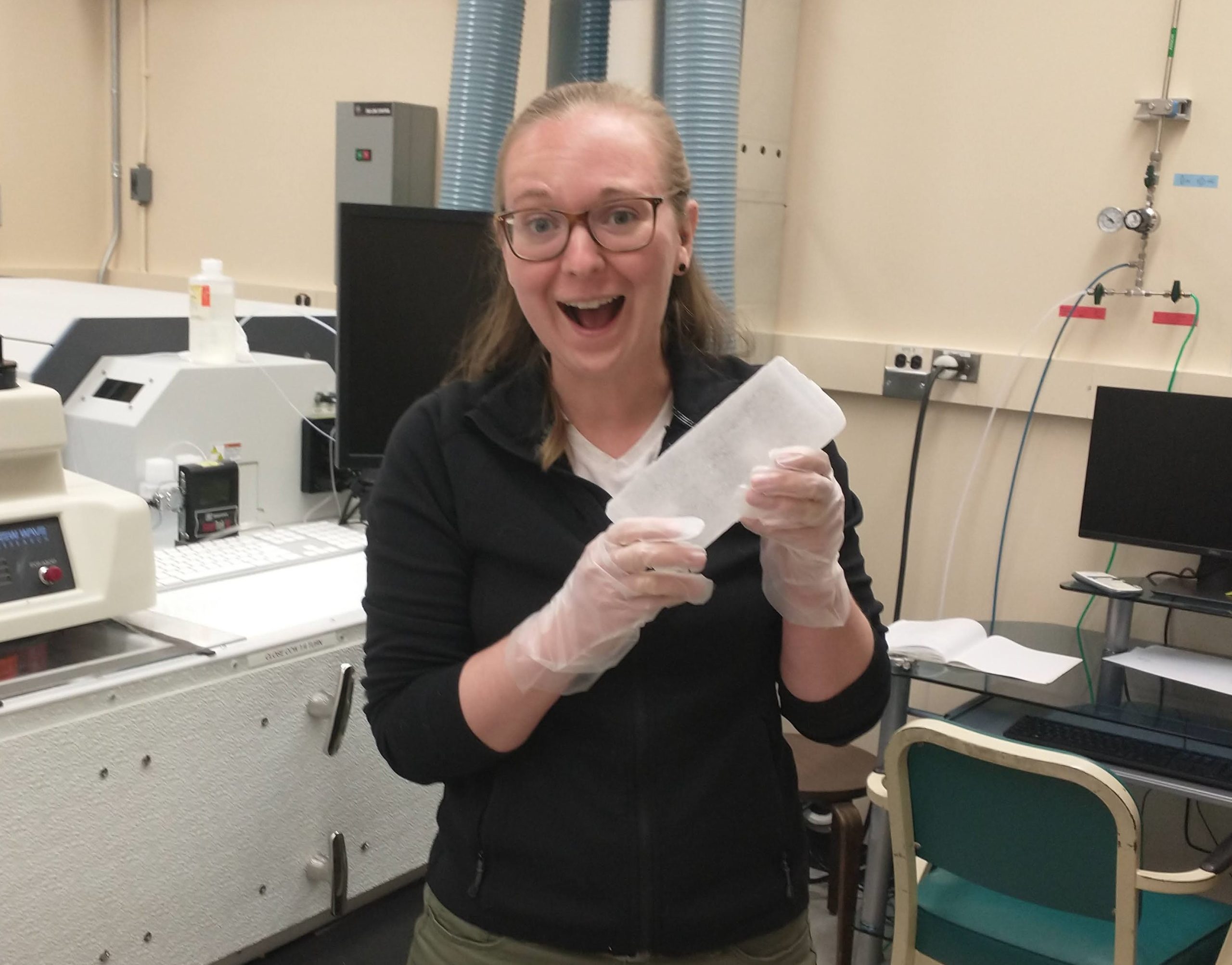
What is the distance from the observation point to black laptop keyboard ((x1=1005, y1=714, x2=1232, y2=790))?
1811 millimetres

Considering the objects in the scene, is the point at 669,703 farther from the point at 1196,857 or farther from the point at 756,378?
the point at 1196,857

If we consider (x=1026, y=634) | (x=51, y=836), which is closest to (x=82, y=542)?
(x=51, y=836)

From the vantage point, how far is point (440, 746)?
3.15ft

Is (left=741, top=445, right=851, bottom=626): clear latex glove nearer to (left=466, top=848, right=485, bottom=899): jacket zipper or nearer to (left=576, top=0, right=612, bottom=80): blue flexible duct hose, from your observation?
(left=466, top=848, right=485, bottom=899): jacket zipper

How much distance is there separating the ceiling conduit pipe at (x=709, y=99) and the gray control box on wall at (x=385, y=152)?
3.73 feet

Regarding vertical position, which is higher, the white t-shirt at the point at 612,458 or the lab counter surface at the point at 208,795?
the white t-shirt at the point at 612,458

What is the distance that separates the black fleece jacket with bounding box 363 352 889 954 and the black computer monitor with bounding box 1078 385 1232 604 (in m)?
1.47

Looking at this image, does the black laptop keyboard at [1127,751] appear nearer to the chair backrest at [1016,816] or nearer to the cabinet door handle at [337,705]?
the chair backrest at [1016,816]

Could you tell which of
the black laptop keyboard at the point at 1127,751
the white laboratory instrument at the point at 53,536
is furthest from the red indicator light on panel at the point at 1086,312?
the white laboratory instrument at the point at 53,536

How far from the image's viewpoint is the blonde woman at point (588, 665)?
97 centimetres

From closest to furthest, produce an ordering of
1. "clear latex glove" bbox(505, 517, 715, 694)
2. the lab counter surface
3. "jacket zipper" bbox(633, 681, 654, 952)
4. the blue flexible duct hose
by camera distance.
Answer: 1. "clear latex glove" bbox(505, 517, 715, 694)
2. "jacket zipper" bbox(633, 681, 654, 952)
3. the lab counter surface
4. the blue flexible duct hose

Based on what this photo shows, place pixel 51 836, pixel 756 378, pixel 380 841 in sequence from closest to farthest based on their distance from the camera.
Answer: pixel 756 378 < pixel 51 836 < pixel 380 841

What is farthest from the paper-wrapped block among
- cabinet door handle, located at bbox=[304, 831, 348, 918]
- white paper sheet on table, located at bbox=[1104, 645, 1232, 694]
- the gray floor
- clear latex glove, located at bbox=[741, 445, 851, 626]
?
the gray floor

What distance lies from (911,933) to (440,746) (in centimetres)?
112
